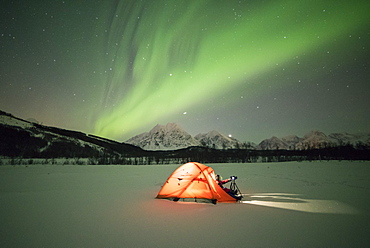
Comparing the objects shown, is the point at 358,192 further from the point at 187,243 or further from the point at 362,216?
the point at 187,243

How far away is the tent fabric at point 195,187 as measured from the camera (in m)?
6.87

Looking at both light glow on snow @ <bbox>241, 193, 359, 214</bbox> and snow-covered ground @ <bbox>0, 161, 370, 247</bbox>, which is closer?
snow-covered ground @ <bbox>0, 161, 370, 247</bbox>

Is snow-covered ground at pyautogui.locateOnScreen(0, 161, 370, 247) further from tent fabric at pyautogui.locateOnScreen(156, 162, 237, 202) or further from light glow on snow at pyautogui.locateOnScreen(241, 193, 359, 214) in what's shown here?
tent fabric at pyautogui.locateOnScreen(156, 162, 237, 202)

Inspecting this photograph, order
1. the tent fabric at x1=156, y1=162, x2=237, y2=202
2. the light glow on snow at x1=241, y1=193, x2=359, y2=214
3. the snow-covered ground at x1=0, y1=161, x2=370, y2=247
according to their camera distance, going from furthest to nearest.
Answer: the tent fabric at x1=156, y1=162, x2=237, y2=202, the light glow on snow at x1=241, y1=193, x2=359, y2=214, the snow-covered ground at x1=0, y1=161, x2=370, y2=247

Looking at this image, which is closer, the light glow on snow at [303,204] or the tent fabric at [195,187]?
the light glow on snow at [303,204]

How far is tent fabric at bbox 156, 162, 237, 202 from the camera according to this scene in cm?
687

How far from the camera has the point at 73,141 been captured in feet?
327

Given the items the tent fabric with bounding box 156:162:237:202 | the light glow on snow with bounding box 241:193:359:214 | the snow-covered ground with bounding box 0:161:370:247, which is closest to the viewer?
the snow-covered ground with bounding box 0:161:370:247

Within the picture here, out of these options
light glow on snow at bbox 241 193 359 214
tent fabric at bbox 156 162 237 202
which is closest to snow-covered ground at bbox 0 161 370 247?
light glow on snow at bbox 241 193 359 214

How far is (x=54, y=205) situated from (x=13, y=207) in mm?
1127

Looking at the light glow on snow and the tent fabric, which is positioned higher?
the tent fabric

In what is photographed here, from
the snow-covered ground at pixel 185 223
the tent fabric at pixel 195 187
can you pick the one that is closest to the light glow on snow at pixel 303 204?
the snow-covered ground at pixel 185 223

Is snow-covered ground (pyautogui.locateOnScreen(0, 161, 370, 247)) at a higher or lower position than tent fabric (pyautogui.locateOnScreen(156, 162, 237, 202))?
lower

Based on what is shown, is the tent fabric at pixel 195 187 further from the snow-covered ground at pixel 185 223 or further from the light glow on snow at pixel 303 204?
the light glow on snow at pixel 303 204
